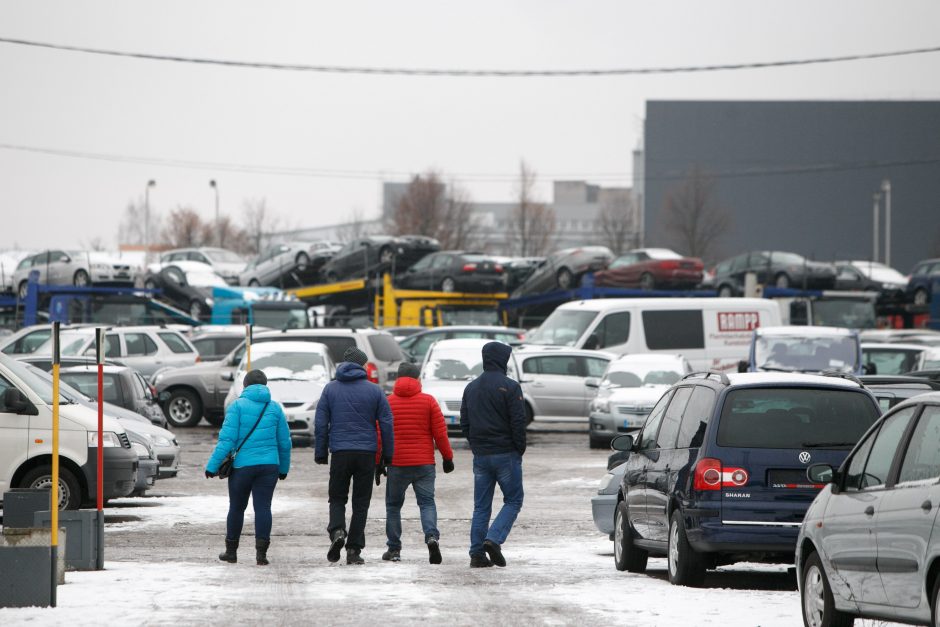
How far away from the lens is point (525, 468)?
23.1m

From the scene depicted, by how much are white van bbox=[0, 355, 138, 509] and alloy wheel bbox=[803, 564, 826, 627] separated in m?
8.62

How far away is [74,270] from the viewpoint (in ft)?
141

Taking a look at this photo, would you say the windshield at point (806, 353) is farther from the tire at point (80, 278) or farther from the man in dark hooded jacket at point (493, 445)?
the tire at point (80, 278)

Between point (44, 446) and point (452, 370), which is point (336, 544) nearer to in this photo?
point (44, 446)

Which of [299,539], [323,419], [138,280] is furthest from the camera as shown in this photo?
[138,280]

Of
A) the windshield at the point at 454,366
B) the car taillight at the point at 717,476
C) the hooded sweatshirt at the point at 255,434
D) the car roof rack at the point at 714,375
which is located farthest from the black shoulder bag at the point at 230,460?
the windshield at the point at 454,366

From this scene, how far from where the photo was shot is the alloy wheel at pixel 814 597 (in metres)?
8.64

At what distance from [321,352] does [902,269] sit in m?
82.1

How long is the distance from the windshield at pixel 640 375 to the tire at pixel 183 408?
813cm

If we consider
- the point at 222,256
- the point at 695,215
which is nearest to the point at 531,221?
the point at 695,215

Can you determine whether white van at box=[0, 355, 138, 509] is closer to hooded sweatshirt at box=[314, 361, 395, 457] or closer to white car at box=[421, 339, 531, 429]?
hooded sweatshirt at box=[314, 361, 395, 457]

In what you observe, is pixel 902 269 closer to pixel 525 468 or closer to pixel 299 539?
pixel 525 468

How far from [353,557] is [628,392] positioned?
14.6 metres

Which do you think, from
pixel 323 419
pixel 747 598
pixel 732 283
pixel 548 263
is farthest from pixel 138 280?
pixel 747 598
